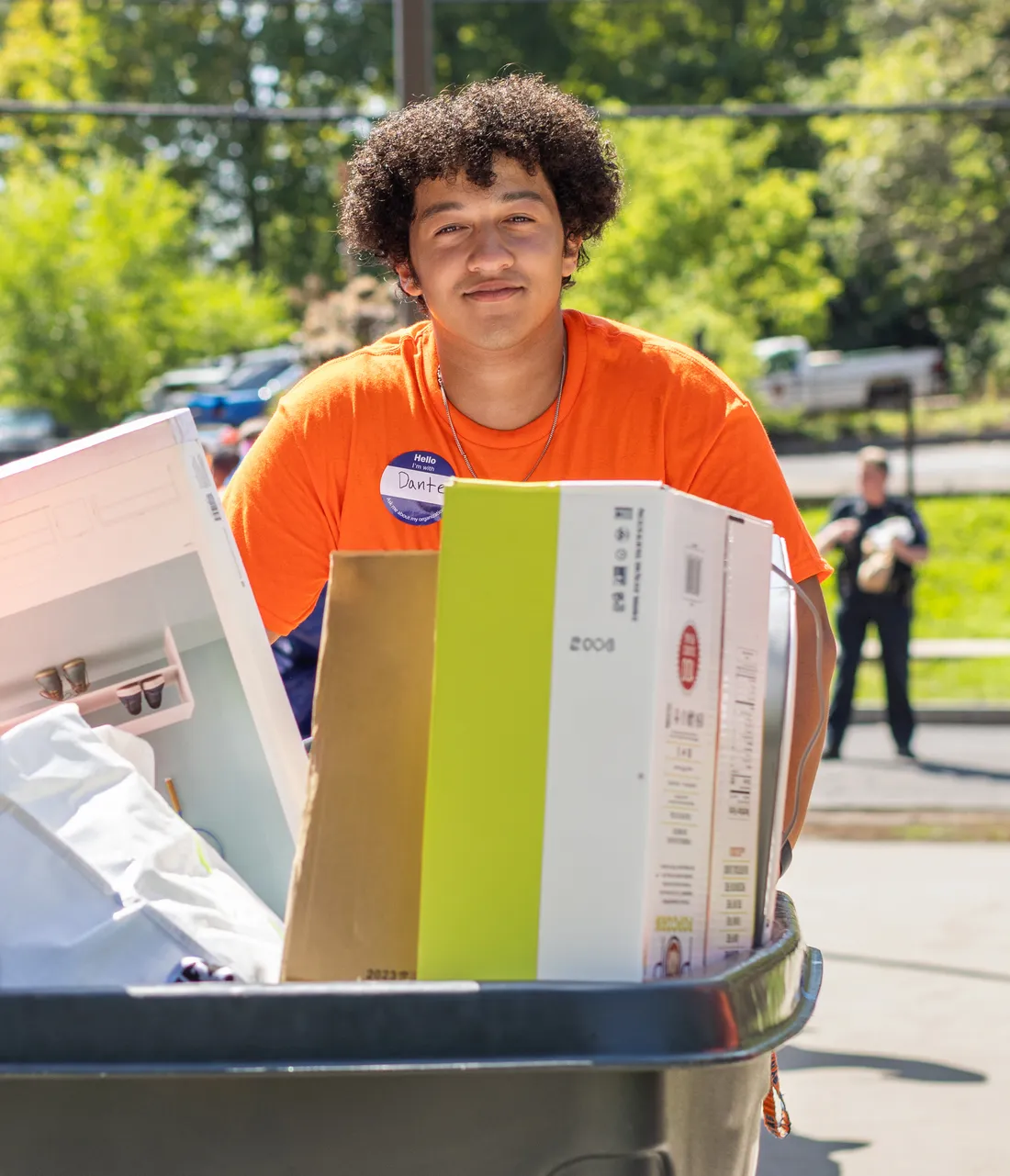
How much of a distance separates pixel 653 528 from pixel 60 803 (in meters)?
0.77

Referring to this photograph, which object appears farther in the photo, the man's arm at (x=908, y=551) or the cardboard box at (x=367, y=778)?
the man's arm at (x=908, y=551)

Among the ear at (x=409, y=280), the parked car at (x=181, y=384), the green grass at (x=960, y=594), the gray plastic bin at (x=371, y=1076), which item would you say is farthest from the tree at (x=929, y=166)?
the gray plastic bin at (x=371, y=1076)

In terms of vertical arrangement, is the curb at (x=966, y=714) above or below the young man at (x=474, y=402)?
below

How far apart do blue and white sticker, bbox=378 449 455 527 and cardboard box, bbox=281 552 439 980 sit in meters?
0.72

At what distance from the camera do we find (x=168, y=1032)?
1611 millimetres

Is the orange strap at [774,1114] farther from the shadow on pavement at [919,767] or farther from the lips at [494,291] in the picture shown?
the shadow on pavement at [919,767]

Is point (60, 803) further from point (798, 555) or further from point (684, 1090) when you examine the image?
point (798, 555)

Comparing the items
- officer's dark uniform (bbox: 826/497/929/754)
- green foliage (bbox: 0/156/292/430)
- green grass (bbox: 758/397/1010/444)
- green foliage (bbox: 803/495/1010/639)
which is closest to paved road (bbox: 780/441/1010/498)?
green foliage (bbox: 803/495/1010/639)

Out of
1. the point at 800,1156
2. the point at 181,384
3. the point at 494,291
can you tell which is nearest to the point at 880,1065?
the point at 800,1156

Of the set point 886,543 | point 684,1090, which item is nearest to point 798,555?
point 684,1090

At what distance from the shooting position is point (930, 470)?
78.5 feet

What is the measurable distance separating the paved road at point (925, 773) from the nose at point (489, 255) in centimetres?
732

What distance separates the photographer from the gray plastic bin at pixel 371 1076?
5.23 ft

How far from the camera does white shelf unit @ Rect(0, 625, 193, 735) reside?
2.16 metres
